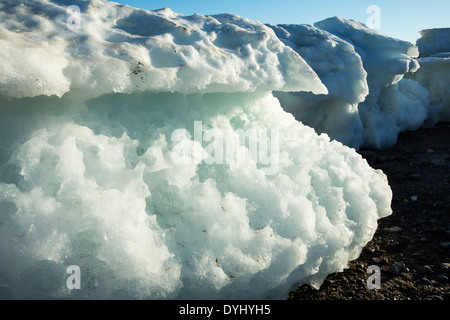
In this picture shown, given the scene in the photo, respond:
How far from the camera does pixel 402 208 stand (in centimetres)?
415

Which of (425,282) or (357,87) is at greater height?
(357,87)

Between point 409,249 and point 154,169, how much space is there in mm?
2528

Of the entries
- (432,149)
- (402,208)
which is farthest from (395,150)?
(402,208)

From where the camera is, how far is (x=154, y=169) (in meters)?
2.03

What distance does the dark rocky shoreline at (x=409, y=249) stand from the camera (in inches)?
97.7

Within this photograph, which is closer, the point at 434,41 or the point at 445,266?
the point at 445,266

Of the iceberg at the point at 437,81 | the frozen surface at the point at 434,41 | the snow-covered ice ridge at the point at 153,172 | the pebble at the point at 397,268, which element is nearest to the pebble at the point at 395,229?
the snow-covered ice ridge at the point at 153,172

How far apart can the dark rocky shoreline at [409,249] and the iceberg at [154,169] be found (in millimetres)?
174

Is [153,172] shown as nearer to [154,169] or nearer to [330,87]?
[154,169]

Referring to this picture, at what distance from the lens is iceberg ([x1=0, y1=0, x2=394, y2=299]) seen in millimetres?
1673

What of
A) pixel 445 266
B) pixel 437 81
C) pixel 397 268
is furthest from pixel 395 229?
pixel 437 81

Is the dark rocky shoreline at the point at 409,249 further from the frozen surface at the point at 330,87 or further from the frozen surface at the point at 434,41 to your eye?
the frozen surface at the point at 434,41

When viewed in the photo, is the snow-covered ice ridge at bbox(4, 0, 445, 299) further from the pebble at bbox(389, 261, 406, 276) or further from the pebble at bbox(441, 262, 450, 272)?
the pebble at bbox(441, 262, 450, 272)
